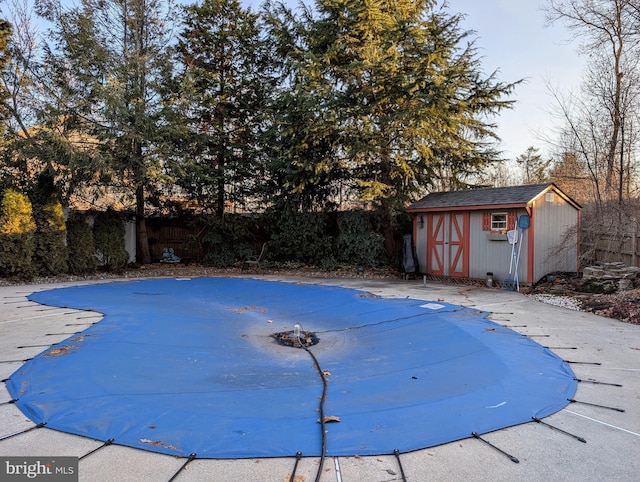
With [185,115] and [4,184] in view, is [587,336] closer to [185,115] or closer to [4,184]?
[185,115]

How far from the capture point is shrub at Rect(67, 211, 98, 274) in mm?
10180

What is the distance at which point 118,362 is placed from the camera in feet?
12.5

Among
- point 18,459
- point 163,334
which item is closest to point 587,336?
point 163,334

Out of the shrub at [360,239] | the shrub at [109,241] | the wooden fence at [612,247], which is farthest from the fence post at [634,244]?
the shrub at [109,241]

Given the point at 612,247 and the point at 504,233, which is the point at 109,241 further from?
the point at 612,247

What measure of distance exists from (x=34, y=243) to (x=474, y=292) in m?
9.93

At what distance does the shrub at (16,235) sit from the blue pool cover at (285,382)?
4.36 m

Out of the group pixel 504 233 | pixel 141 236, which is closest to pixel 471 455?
pixel 504 233

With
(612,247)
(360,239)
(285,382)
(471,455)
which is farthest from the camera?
(360,239)

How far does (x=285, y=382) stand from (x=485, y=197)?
7.70 metres

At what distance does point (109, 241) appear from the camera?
35.8ft

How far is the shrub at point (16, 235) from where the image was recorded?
29.3 feet

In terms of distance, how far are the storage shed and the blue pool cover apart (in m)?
3.39

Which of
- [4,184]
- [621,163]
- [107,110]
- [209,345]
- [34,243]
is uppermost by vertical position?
[107,110]
